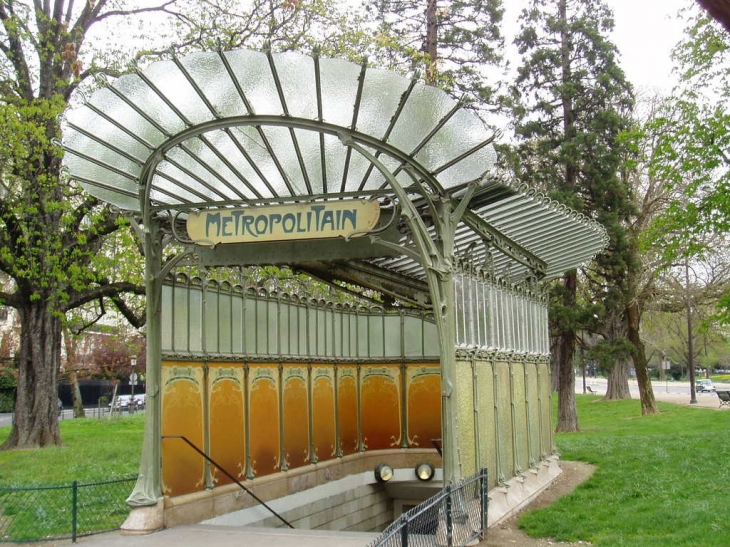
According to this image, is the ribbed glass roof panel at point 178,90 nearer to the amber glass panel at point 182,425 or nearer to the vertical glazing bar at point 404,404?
the amber glass panel at point 182,425

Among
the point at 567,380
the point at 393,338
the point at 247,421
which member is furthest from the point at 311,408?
the point at 567,380

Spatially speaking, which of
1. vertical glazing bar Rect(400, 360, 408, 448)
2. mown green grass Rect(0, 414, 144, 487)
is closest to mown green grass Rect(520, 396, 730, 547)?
vertical glazing bar Rect(400, 360, 408, 448)

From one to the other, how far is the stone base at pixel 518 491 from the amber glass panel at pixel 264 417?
3.22 m

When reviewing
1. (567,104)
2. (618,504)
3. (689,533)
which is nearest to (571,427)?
(567,104)

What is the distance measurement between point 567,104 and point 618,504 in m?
21.0

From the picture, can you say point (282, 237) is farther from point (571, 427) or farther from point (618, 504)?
point (571, 427)

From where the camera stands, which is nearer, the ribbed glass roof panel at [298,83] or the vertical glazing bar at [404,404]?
the ribbed glass roof panel at [298,83]

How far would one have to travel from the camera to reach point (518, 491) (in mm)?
11766

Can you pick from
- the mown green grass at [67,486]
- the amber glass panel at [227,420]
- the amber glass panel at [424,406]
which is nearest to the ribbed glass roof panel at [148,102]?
the amber glass panel at [227,420]

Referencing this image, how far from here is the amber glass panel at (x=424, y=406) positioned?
550 inches

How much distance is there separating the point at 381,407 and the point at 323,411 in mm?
1583

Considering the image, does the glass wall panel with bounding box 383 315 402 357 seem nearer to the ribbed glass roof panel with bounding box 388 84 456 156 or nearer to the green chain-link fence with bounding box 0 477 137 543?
the green chain-link fence with bounding box 0 477 137 543

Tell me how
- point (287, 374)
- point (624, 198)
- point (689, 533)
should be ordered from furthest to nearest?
1. point (624, 198)
2. point (287, 374)
3. point (689, 533)

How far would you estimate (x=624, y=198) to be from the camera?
1121 inches
